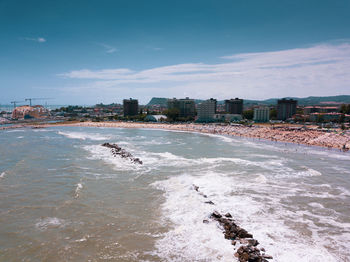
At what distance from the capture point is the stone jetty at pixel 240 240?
10.6m

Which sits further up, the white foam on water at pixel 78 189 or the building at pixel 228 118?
the building at pixel 228 118

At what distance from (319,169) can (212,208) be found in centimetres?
1759

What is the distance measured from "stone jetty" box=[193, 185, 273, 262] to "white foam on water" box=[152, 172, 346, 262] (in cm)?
33

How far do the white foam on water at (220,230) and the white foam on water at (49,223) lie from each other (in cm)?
601

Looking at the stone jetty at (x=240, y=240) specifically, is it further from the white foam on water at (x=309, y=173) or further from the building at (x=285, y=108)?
the building at (x=285, y=108)

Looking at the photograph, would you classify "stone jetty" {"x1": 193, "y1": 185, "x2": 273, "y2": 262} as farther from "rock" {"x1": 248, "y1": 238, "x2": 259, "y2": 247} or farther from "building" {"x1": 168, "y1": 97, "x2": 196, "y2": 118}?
"building" {"x1": 168, "y1": 97, "x2": 196, "y2": 118}

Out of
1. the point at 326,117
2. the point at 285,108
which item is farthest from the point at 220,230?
the point at 285,108

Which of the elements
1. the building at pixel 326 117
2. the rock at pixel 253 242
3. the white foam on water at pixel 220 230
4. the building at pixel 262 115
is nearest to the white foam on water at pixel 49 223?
the white foam on water at pixel 220 230

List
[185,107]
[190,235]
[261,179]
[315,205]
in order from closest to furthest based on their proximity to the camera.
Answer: [190,235]
[315,205]
[261,179]
[185,107]

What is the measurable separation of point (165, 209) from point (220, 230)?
415 centimetres

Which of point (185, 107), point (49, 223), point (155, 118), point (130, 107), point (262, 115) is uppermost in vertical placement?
point (185, 107)

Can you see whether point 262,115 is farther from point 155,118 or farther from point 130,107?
point 130,107

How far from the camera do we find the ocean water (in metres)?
11.7

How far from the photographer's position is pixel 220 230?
1332 cm
